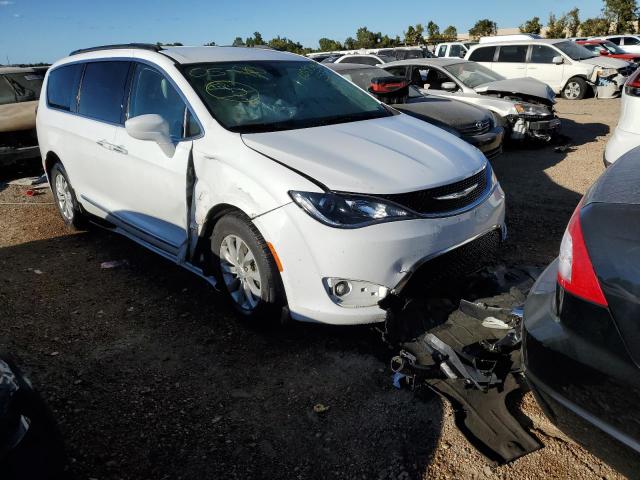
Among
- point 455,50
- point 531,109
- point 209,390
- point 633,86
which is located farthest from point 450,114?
point 455,50

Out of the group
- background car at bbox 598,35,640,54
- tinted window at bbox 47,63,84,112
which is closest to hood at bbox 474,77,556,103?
tinted window at bbox 47,63,84,112

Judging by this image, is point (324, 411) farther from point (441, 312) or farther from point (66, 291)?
point (66, 291)

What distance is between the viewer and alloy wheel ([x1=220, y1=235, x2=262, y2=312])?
3.20m

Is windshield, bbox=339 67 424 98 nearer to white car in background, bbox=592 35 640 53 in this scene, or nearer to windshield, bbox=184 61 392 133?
windshield, bbox=184 61 392 133

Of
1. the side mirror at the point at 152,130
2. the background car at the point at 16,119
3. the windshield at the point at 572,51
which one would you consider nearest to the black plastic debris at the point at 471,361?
the side mirror at the point at 152,130

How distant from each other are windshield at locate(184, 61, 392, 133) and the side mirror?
34 centimetres

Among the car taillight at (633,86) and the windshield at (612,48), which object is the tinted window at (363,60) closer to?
the windshield at (612,48)

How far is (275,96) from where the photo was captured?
12.6ft

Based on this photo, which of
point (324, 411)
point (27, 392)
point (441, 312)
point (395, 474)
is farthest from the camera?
point (441, 312)

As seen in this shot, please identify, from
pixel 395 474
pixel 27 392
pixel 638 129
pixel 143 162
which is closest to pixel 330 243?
pixel 395 474

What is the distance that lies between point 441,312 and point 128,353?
194 centimetres

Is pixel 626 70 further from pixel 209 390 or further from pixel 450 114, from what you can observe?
pixel 209 390

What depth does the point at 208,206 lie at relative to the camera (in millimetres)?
3305

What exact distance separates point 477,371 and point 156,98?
292cm
